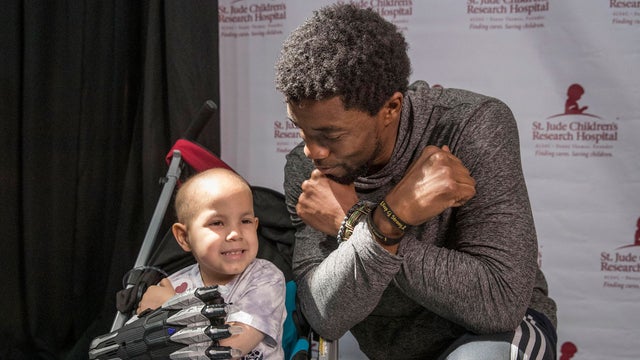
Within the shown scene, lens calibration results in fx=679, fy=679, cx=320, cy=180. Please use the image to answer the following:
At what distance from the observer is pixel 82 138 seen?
10.9 feet

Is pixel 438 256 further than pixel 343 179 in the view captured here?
No

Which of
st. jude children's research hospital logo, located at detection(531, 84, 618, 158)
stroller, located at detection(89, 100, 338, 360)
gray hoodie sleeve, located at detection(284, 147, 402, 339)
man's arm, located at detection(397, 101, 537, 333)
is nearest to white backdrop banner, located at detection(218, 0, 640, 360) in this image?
st. jude children's research hospital logo, located at detection(531, 84, 618, 158)

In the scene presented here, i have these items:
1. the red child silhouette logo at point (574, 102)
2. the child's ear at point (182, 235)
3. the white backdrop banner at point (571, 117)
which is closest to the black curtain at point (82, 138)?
the white backdrop banner at point (571, 117)

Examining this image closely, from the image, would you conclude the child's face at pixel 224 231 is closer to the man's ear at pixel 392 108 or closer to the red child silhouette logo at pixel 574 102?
the man's ear at pixel 392 108

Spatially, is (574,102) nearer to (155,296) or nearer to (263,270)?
(263,270)

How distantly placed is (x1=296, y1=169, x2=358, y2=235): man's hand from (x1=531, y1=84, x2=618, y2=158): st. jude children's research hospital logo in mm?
1486

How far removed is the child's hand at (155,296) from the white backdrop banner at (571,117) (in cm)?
116

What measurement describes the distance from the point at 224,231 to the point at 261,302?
0.23 meters

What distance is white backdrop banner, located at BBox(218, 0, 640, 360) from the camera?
9.51ft

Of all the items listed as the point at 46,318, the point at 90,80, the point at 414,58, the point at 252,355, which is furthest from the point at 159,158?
the point at 252,355

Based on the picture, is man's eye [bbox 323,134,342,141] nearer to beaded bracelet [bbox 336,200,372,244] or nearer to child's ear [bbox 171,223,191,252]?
beaded bracelet [bbox 336,200,372,244]

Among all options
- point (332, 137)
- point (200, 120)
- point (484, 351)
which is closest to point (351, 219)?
point (332, 137)

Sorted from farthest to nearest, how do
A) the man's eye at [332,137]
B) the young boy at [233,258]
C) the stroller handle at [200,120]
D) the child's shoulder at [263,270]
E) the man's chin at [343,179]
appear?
the stroller handle at [200,120] < the child's shoulder at [263,270] < the young boy at [233,258] < the man's chin at [343,179] < the man's eye at [332,137]

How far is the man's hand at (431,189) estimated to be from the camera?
1606 millimetres
